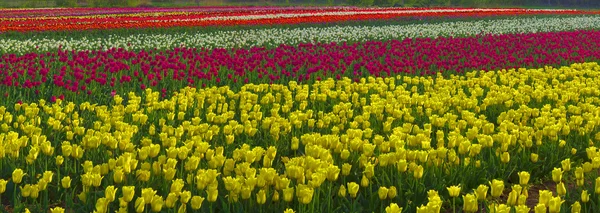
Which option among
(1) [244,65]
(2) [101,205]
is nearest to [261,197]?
(2) [101,205]

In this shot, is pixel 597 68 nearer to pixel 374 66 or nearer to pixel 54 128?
pixel 374 66

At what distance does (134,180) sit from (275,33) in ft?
55.3

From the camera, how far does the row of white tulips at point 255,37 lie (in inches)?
655

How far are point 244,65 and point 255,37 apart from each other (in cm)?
812

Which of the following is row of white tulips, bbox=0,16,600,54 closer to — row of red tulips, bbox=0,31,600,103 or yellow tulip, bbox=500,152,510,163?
row of red tulips, bbox=0,31,600,103

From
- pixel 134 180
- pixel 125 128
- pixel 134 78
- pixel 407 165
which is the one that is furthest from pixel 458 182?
pixel 134 78

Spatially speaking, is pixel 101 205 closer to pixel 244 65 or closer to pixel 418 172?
pixel 418 172

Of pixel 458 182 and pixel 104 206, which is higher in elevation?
pixel 104 206

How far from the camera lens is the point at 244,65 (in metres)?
11.8

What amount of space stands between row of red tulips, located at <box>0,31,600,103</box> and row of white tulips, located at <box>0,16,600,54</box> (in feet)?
8.31

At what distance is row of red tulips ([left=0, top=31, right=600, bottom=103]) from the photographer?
9.64 meters

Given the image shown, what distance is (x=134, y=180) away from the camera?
14.8 ft

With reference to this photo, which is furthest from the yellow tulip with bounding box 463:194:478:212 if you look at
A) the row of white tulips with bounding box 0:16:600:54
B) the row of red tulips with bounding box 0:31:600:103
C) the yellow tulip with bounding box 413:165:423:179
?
the row of white tulips with bounding box 0:16:600:54

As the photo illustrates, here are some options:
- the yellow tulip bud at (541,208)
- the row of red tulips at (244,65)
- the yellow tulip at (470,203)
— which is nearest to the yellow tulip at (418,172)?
the yellow tulip at (470,203)
